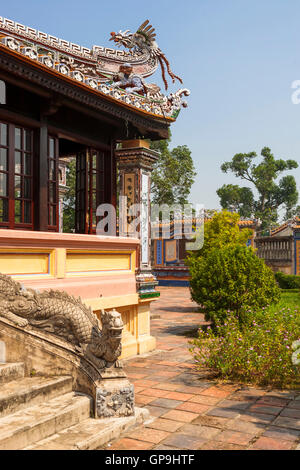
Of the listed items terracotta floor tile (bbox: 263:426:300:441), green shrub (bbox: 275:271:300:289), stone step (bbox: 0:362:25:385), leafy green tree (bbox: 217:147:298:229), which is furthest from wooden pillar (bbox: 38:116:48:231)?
leafy green tree (bbox: 217:147:298:229)

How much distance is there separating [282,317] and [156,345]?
9.19 feet

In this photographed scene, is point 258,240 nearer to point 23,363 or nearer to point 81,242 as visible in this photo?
point 81,242

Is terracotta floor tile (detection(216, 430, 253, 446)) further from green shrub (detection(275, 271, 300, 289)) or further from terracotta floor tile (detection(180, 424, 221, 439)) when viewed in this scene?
green shrub (detection(275, 271, 300, 289))

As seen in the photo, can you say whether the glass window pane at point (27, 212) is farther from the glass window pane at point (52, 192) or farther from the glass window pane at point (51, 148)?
the glass window pane at point (51, 148)

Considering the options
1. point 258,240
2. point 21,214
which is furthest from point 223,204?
point 21,214

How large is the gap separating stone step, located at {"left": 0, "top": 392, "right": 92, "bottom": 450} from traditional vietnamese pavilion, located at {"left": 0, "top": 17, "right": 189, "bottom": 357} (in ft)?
6.13

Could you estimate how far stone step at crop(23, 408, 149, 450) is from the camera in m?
3.73

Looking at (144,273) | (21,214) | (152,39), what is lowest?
(144,273)

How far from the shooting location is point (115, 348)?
4637 millimetres

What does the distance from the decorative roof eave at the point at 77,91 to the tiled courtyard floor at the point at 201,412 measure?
171 inches

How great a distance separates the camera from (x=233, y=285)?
359 inches

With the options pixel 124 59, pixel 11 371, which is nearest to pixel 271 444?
pixel 11 371

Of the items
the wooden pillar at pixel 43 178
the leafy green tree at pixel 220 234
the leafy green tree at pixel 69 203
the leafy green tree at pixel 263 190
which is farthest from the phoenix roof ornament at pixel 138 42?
the leafy green tree at pixel 263 190

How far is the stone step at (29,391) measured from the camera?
3.92m
